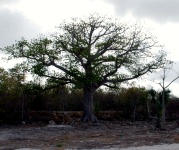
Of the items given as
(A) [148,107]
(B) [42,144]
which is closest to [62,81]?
(A) [148,107]

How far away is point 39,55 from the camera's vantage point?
3466 cm

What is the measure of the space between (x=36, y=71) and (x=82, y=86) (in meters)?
Answer: 4.08

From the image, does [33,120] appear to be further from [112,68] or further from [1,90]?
[112,68]

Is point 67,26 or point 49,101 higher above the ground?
point 67,26

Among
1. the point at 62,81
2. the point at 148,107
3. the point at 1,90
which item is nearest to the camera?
the point at 1,90

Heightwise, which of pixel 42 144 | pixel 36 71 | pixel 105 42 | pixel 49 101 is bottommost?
pixel 42 144

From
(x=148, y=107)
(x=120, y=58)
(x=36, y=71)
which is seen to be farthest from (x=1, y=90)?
(x=148, y=107)

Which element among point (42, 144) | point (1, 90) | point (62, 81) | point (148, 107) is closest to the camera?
point (42, 144)

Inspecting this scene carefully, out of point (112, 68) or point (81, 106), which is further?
point (81, 106)

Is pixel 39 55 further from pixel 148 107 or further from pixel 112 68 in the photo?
pixel 148 107

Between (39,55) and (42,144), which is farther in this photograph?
(39,55)

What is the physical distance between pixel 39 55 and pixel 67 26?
344cm

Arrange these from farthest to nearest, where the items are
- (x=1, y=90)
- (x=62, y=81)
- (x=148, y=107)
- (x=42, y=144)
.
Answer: (x=148, y=107) < (x=62, y=81) < (x=1, y=90) < (x=42, y=144)

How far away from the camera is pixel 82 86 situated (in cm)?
3484
